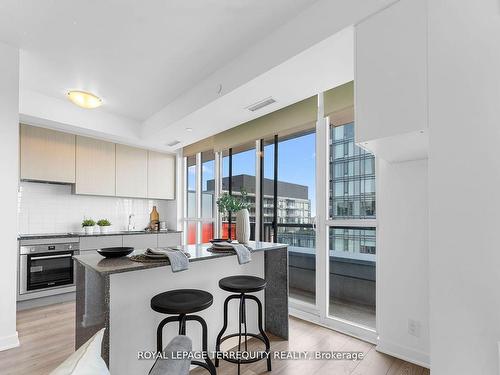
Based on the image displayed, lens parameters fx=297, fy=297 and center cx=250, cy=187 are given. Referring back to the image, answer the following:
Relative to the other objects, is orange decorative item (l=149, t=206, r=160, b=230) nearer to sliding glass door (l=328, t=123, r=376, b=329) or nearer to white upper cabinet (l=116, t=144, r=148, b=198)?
white upper cabinet (l=116, t=144, r=148, b=198)

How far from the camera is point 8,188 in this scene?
2.70 metres

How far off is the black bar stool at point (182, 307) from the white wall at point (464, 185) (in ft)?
4.28

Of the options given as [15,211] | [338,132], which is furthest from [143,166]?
[338,132]

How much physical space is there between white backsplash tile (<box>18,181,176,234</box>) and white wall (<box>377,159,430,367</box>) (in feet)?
14.2

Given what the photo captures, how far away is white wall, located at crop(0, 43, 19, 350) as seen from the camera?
265cm

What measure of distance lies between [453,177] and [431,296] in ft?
2.05

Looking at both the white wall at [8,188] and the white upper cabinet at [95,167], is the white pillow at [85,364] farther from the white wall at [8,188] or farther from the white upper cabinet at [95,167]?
the white upper cabinet at [95,167]

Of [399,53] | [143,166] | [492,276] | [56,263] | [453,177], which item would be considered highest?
[399,53]

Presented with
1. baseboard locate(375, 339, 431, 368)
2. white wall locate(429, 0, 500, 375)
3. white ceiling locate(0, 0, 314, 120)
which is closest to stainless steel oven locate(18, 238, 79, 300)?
white ceiling locate(0, 0, 314, 120)

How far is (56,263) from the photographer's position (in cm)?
401

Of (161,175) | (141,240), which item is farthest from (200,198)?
(141,240)

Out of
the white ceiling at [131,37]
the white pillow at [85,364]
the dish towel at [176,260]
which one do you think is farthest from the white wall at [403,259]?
the white pillow at [85,364]

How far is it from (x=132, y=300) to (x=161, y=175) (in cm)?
376

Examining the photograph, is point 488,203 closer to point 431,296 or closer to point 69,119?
point 431,296
